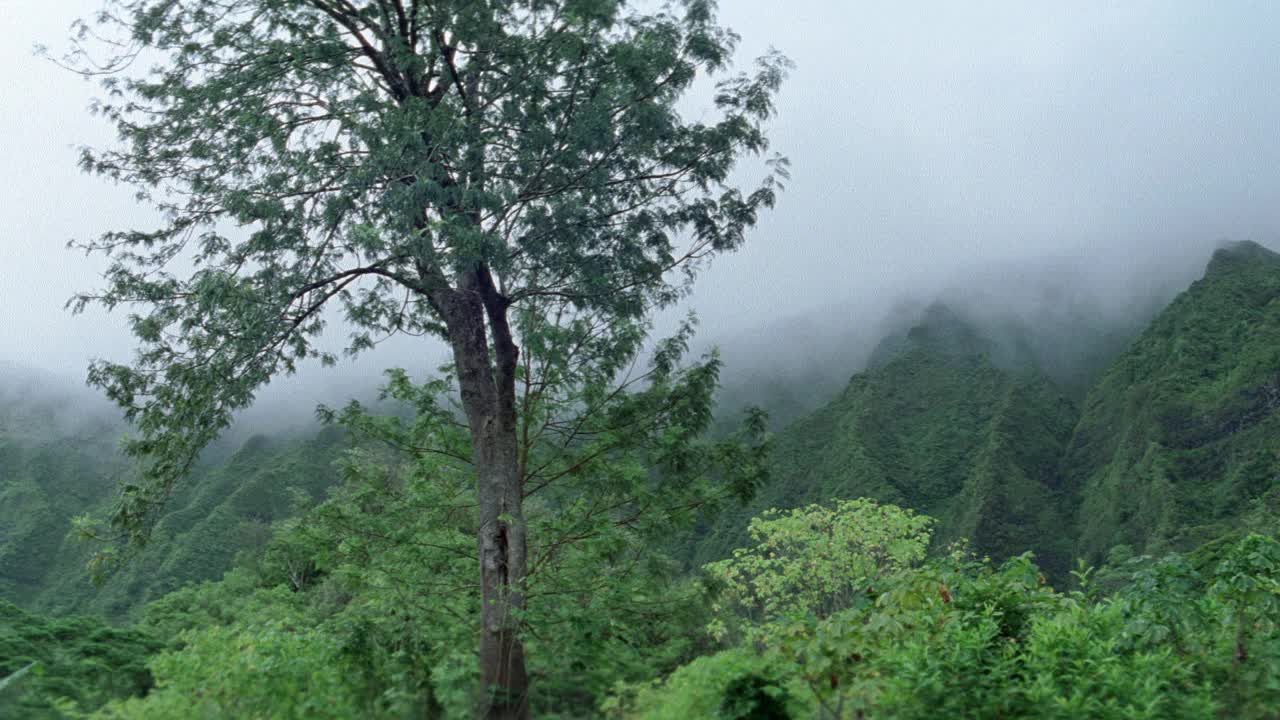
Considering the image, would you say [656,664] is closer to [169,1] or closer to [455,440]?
[455,440]

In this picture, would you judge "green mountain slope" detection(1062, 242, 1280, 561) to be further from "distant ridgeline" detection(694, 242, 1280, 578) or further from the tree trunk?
the tree trunk

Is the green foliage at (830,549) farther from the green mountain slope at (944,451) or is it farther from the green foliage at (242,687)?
the green mountain slope at (944,451)

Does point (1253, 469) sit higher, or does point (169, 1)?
point (169, 1)

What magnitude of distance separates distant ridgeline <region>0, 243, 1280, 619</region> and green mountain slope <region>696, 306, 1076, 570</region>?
0.53ft

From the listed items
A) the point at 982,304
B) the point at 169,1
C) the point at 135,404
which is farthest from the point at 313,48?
the point at 982,304

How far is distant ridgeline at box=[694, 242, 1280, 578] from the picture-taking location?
45.3m

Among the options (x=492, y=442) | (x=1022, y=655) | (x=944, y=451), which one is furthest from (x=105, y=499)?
(x=944, y=451)

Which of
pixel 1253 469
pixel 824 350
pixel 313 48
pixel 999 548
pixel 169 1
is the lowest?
pixel 999 548

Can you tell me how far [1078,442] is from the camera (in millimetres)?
61438

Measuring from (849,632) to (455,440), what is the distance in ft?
19.4

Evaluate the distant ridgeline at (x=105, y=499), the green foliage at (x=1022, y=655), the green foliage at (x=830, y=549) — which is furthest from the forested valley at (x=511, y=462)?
the distant ridgeline at (x=105, y=499)

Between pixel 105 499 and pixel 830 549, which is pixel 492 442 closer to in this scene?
pixel 830 549

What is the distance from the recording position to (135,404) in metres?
6.18

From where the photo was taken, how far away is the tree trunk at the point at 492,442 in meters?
6.19
